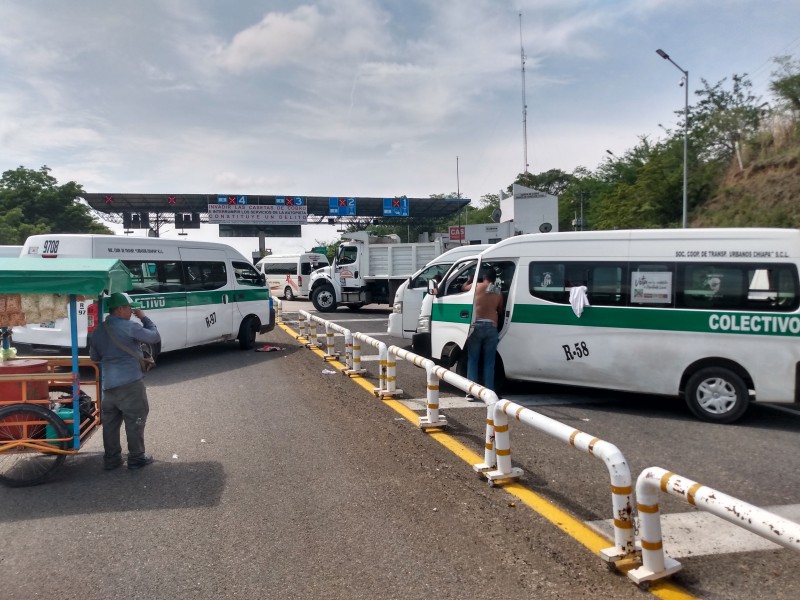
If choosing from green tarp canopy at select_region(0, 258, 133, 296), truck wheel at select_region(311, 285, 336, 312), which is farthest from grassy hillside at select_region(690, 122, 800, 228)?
green tarp canopy at select_region(0, 258, 133, 296)

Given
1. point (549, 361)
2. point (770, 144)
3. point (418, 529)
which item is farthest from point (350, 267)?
point (770, 144)

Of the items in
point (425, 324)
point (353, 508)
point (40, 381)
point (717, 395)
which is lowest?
point (353, 508)

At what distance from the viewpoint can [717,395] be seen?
23.4 ft

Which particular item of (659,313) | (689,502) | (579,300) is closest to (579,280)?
(579,300)

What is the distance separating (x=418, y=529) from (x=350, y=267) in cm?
1847

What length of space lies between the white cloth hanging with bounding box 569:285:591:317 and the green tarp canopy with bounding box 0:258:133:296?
5.36m

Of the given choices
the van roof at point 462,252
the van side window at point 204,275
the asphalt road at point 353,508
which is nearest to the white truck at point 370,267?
the van roof at point 462,252

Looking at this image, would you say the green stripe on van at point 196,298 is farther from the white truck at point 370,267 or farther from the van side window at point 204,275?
the white truck at point 370,267

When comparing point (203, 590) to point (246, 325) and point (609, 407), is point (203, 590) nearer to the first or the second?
point (609, 407)

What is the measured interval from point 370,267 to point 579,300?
14904 mm

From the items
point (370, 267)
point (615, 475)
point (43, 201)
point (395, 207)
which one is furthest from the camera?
point (395, 207)

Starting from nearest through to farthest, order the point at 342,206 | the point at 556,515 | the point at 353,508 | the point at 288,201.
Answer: the point at 556,515, the point at 353,508, the point at 288,201, the point at 342,206

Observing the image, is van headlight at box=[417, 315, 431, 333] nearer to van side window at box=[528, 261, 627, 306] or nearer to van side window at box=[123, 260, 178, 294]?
van side window at box=[528, 261, 627, 306]

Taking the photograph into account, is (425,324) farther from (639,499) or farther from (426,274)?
(639,499)
